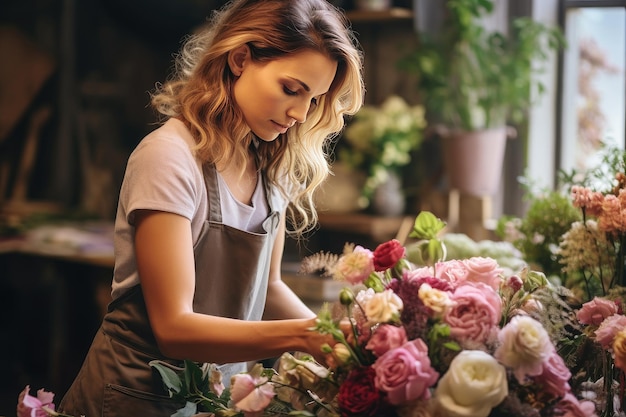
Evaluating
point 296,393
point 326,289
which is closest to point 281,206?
point 296,393

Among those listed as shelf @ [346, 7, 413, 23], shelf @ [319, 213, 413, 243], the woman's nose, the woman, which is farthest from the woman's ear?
Result: shelf @ [346, 7, 413, 23]

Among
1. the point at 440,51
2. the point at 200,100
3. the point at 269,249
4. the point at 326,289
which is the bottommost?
the point at 326,289

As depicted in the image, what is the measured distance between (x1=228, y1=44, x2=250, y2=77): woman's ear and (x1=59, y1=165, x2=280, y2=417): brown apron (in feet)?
0.59

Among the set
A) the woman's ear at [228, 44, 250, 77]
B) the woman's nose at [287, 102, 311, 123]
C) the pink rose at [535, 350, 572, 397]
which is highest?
the woman's ear at [228, 44, 250, 77]

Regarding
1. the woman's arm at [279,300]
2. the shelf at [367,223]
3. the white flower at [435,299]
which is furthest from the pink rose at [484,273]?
the shelf at [367,223]

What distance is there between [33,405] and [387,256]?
0.61 metres

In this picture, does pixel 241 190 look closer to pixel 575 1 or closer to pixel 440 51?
pixel 440 51

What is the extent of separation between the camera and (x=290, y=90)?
5.06 ft

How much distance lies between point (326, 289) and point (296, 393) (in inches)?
81.8

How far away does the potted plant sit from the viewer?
10.5ft

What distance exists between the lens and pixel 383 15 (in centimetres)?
367

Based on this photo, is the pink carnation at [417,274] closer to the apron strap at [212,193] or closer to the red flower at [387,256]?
the red flower at [387,256]

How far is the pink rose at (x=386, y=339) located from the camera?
1.17 metres

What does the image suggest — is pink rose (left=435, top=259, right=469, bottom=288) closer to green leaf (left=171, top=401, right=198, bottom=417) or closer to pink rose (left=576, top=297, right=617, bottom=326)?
pink rose (left=576, top=297, right=617, bottom=326)
